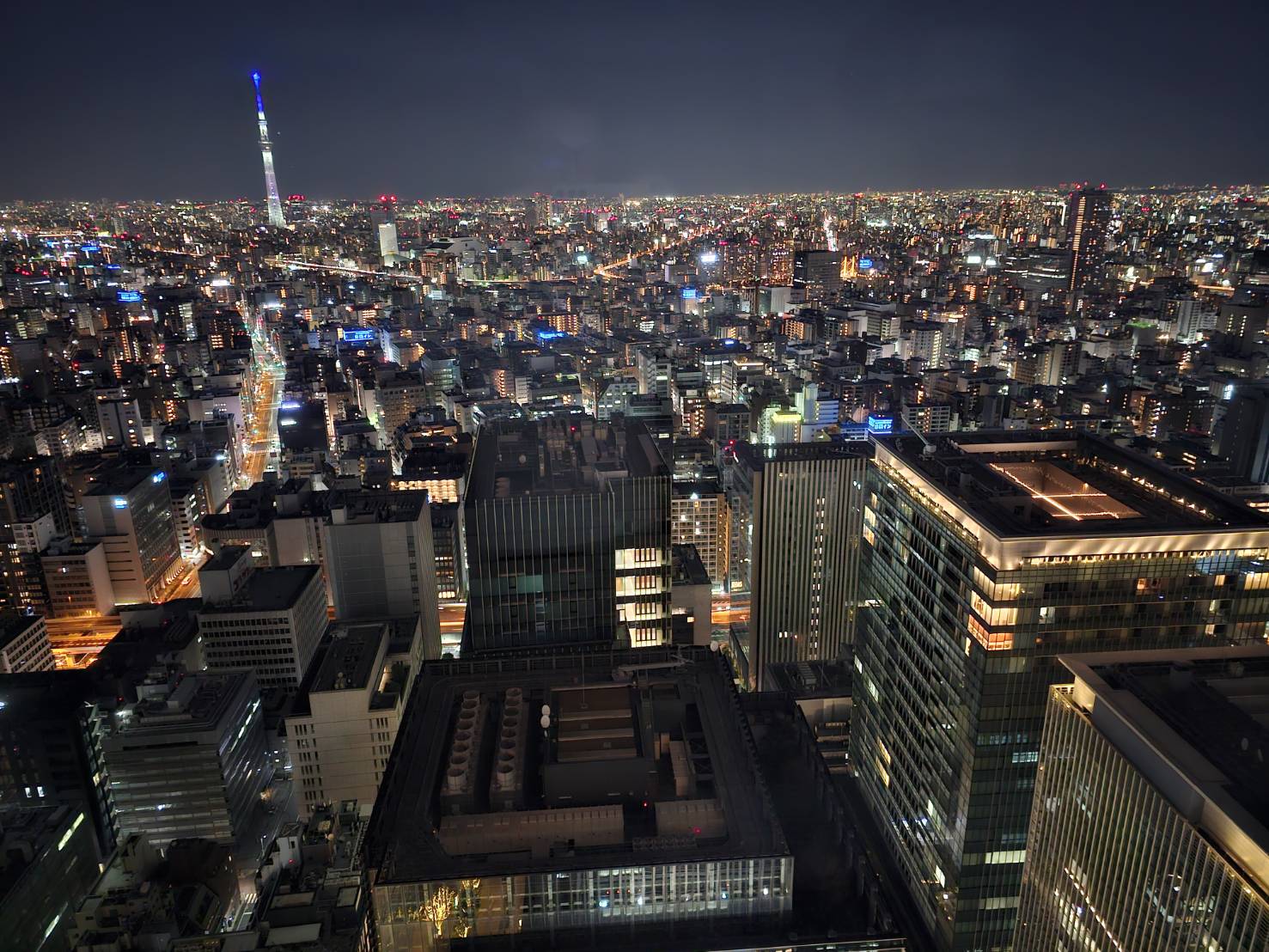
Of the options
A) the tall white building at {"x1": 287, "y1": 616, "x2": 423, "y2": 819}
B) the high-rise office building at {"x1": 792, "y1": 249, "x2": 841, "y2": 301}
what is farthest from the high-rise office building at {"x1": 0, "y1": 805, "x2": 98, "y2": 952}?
the high-rise office building at {"x1": 792, "y1": 249, "x2": 841, "y2": 301}

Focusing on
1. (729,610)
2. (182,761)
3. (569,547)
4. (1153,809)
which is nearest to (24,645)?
(182,761)

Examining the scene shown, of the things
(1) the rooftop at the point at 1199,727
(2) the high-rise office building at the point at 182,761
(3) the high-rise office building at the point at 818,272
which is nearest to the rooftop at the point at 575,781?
(1) the rooftop at the point at 1199,727

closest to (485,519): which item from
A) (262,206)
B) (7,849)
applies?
(7,849)

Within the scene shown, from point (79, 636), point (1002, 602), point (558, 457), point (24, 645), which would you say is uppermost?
point (558, 457)

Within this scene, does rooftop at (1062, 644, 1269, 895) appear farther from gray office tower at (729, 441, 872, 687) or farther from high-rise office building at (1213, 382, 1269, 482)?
high-rise office building at (1213, 382, 1269, 482)

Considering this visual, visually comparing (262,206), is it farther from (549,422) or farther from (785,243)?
(549,422)

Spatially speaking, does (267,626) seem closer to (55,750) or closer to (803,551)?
(55,750)
